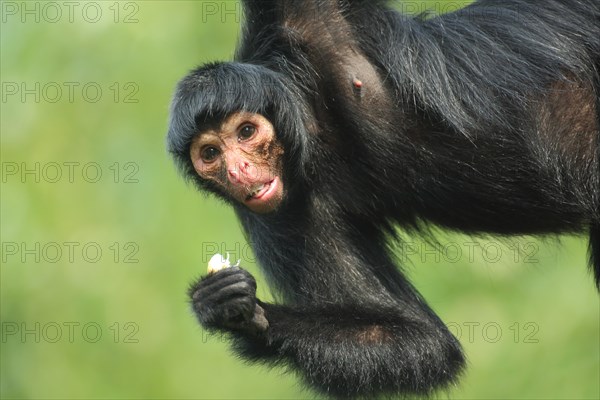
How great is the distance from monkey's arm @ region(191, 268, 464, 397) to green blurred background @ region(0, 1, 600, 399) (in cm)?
712

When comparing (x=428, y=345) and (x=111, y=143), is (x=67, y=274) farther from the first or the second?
(x=428, y=345)

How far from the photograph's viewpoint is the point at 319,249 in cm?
1130

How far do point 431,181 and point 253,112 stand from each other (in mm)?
1737

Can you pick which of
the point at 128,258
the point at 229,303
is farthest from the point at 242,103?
the point at 128,258

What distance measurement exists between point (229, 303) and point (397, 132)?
219 cm

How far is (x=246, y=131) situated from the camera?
10758 mm

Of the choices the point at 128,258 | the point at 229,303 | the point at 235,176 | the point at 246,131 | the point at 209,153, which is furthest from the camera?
the point at 128,258

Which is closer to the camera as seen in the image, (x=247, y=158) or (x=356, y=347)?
(x=247, y=158)

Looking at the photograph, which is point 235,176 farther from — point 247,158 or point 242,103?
point 242,103

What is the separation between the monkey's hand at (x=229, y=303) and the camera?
1002cm

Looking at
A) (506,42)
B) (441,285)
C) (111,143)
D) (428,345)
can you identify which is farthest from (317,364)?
(111,143)

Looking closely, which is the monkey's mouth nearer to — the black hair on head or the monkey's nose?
the monkey's nose

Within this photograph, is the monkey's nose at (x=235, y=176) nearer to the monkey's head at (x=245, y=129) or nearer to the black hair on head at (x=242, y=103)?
the monkey's head at (x=245, y=129)

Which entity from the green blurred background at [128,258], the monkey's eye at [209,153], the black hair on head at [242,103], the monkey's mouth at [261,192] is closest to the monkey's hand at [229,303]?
the monkey's mouth at [261,192]
